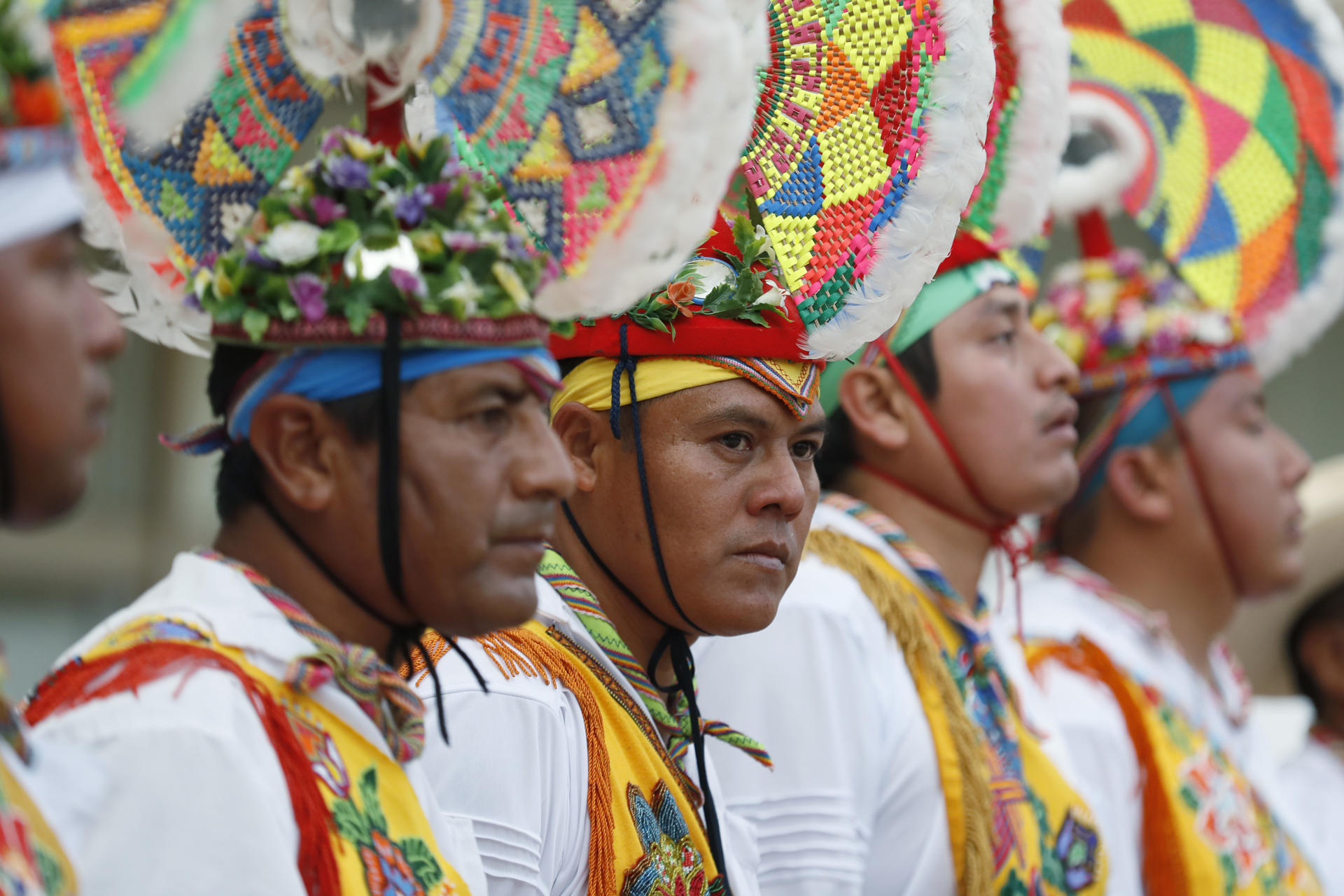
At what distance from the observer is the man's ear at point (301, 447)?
81.6 inches

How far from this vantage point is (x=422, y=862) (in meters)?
2.06

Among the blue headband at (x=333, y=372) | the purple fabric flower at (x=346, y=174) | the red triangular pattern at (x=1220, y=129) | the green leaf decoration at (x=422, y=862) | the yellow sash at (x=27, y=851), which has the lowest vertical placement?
the green leaf decoration at (x=422, y=862)

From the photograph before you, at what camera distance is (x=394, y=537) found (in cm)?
207

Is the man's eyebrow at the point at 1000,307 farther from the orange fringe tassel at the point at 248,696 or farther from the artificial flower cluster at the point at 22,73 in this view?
the artificial flower cluster at the point at 22,73

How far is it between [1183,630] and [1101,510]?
441 mm

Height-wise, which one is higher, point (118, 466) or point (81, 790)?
point (81, 790)

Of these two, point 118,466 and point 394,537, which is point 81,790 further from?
point 118,466

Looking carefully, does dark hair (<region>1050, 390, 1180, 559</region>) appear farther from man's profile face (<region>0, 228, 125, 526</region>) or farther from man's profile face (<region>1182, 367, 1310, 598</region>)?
Answer: man's profile face (<region>0, 228, 125, 526</region>)

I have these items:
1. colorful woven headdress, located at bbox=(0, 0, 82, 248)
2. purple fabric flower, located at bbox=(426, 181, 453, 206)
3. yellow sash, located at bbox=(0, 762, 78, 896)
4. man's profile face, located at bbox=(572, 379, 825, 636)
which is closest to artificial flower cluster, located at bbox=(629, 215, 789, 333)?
man's profile face, located at bbox=(572, 379, 825, 636)

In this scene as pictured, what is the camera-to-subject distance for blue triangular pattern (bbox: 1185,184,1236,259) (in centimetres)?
520

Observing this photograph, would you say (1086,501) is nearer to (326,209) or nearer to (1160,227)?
(1160,227)

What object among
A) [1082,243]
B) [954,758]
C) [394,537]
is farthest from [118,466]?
[394,537]

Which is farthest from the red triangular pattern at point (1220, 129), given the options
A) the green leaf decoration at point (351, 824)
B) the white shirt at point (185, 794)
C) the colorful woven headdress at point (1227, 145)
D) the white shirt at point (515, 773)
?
the white shirt at point (185, 794)

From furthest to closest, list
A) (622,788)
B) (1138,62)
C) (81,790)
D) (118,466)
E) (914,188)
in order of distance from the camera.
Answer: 1. (118,466)
2. (1138,62)
3. (914,188)
4. (622,788)
5. (81,790)
